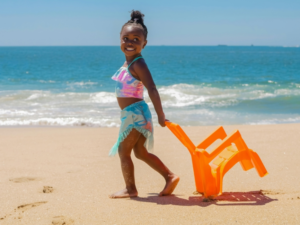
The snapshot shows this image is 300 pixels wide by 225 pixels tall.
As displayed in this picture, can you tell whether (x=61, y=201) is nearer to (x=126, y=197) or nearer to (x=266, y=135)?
(x=126, y=197)

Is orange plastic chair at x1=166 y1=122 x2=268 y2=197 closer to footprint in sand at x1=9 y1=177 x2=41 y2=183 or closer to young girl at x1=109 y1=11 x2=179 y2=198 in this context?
young girl at x1=109 y1=11 x2=179 y2=198

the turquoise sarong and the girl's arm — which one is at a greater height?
the girl's arm

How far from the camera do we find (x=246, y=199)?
2.83 meters

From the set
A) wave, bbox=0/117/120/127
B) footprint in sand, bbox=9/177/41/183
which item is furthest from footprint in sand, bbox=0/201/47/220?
wave, bbox=0/117/120/127

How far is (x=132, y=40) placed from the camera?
2.94m

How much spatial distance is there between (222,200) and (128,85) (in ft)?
3.80

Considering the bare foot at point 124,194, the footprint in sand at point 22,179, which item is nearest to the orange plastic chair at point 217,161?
the bare foot at point 124,194

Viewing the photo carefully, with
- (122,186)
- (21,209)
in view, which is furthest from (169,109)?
(21,209)

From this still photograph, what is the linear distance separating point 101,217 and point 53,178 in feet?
4.10

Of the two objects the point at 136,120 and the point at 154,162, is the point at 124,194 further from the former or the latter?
the point at 136,120

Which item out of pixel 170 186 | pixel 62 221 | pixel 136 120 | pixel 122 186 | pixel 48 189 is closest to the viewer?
pixel 62 221

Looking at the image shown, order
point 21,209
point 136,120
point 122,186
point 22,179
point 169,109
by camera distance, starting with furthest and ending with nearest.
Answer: point 169,109 → point 22,179 → point 122,186 → point 136,120 → point 21,209

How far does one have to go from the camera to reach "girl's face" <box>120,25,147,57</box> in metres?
2.92

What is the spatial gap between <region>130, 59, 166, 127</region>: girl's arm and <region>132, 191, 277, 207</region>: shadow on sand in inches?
23.8
